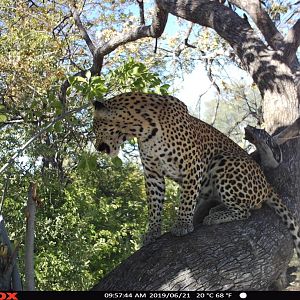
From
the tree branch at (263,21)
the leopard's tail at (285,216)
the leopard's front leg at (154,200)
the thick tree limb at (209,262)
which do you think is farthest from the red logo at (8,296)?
the tree branch at (263,21)

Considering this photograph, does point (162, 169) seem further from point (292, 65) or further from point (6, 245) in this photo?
point (292, 65)

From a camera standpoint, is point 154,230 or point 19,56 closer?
point 154,230

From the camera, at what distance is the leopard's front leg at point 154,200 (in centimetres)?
496

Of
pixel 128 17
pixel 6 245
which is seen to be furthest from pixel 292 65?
pixel 128 17

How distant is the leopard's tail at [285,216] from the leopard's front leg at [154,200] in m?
1.08

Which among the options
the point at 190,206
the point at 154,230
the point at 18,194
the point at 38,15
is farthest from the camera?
the point at 38,15

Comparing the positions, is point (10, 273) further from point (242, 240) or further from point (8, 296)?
point (242, 240)

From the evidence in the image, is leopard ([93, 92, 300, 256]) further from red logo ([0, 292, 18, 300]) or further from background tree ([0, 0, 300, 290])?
red logo ([0, 292, 18, 300])

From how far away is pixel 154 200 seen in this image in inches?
198

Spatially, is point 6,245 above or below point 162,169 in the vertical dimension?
below

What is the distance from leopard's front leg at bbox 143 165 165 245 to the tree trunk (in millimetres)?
481

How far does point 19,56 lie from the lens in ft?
33.4

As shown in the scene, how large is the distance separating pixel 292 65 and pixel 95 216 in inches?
212

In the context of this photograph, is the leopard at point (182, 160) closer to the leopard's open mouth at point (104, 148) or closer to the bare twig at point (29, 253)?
the leopard's open mouth at point (104, 148)
